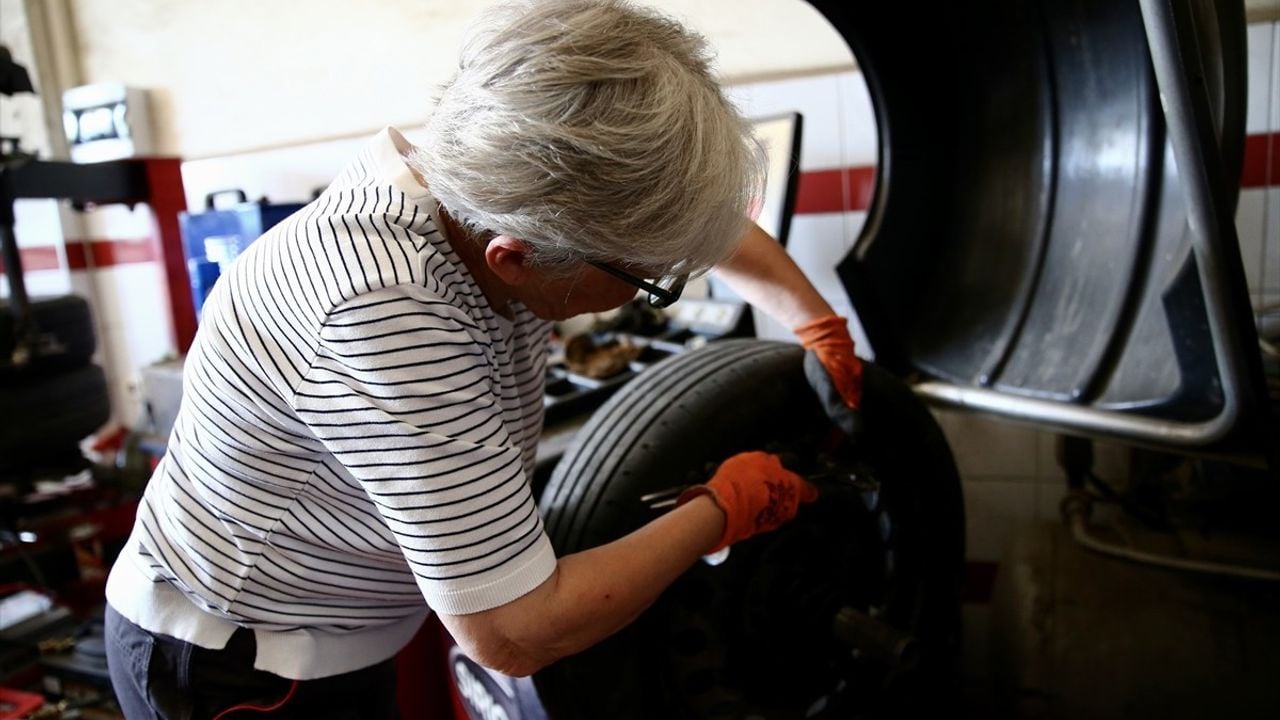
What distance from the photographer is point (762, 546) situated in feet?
3.86

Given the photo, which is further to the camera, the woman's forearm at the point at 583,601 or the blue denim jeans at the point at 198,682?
the blue denim jeans at the point at 198,682

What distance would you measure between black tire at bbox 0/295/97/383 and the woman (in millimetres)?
1767

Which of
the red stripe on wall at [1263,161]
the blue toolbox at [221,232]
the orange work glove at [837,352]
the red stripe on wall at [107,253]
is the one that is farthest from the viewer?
the red stripe on wall at [107,253]

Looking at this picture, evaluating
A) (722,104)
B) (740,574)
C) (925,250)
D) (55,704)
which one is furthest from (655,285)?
(55,704)

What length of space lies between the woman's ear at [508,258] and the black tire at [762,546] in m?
0.36

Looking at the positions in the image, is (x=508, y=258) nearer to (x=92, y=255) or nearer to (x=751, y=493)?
(x=751, y=493)

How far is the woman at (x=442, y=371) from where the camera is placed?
0.69 metres

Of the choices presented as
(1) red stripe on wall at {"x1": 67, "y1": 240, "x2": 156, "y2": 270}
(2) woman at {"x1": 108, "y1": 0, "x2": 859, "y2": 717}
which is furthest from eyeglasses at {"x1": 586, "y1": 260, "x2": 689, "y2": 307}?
(1) red stripe on wall at {"x1": 67, "y1": 240, "x2": 156, "y2": 270}

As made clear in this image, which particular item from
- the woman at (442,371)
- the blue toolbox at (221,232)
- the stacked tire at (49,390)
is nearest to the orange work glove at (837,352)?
the woman at (442,371)

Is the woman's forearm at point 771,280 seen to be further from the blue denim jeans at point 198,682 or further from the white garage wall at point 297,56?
the white garage wall at point 297,56

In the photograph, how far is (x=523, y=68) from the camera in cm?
70

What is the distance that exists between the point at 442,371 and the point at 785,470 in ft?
1.58

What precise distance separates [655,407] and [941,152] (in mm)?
974

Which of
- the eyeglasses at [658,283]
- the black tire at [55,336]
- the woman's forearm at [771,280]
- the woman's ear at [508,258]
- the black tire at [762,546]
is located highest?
the woman's ear at [508,258]
